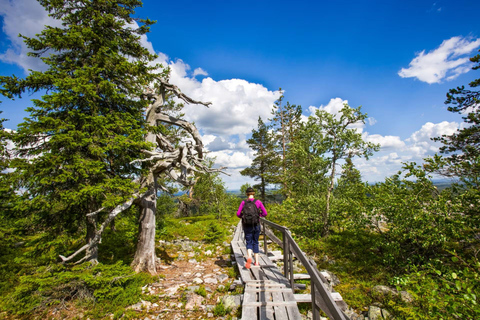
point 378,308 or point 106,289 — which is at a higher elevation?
point 106,289

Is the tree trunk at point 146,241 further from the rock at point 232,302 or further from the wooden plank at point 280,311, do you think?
the wooden plank at point 280,311

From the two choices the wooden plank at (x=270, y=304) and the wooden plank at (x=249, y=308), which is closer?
the wooden plank at (x=249, y=308)

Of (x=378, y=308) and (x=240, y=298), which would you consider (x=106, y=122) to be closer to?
(x=240, y=298)

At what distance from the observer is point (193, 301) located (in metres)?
5.74

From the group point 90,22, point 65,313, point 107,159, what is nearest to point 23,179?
point 107,159

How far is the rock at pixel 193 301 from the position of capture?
217 inches

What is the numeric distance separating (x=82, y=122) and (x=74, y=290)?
4.85 m

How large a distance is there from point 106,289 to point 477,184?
38.6 feet

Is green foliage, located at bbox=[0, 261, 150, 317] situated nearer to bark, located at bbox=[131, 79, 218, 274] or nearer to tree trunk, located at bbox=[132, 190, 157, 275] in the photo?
tree trunk, located at bbox=[132, 190, 157, 275]

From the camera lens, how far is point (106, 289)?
17.7 ft

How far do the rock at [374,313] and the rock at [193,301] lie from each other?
199 inches

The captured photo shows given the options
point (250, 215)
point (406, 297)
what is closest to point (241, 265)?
point (250, 215)

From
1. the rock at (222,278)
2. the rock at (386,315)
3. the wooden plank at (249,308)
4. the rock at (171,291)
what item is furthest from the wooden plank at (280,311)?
the rock at (386,315)

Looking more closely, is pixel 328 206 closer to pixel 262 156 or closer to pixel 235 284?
pixel 235 284
